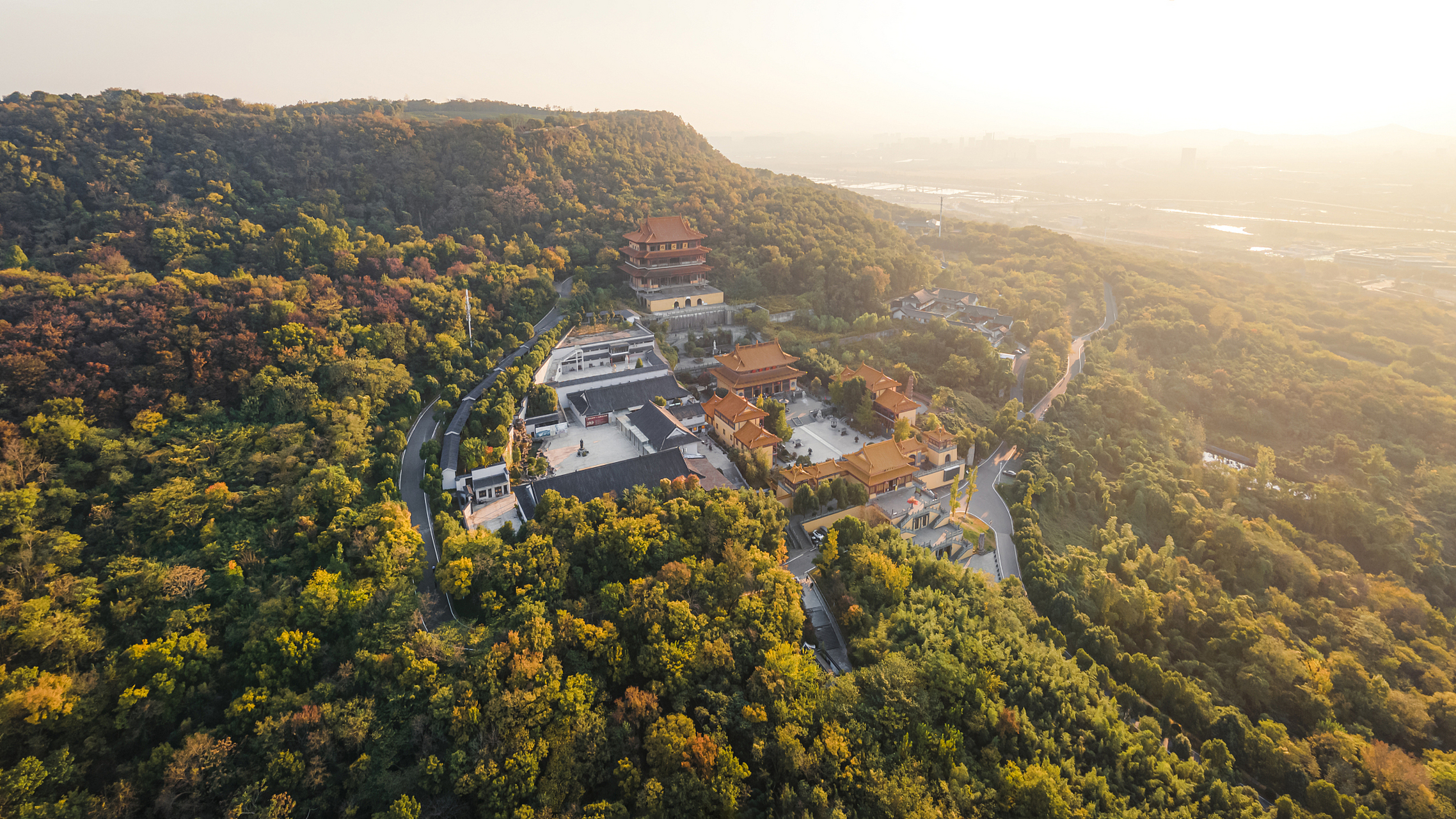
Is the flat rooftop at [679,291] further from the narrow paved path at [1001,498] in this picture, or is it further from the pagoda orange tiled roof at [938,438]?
the narrow paved path at [1001,498]

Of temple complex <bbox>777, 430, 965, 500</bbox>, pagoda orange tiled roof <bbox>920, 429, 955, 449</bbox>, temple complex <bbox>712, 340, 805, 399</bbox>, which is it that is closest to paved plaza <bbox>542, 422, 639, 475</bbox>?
temple complex <bbox>777, 430, 965, 500</bbox>

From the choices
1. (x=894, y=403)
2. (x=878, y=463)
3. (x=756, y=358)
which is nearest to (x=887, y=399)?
(x=894, y=403)

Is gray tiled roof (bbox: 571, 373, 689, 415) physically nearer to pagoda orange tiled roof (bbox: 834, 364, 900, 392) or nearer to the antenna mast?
the antenna mast

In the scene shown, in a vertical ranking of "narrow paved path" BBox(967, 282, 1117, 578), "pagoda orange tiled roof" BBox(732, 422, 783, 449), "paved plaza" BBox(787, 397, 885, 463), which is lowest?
"narrow paved path" BBox(967, 282, 1117, 578)

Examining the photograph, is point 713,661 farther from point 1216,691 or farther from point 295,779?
point 1216,691

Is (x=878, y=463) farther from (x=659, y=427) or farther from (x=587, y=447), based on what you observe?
(x=587, y=447)

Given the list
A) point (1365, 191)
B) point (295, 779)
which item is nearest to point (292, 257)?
point (295, 779)

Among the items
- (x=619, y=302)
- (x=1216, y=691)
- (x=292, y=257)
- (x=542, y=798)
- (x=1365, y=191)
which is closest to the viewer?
(x=542, y=798)
